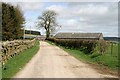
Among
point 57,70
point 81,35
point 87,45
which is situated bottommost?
point 57,70

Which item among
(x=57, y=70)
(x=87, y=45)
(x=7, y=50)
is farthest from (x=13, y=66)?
(x=87, y=45)

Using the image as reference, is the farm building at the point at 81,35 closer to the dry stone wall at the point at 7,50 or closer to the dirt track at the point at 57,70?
the dry stone wall at the point at 7,50

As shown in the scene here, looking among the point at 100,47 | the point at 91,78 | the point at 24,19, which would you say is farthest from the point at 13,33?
the point at 91,78

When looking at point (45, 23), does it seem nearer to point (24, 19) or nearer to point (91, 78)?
point (24, 19)

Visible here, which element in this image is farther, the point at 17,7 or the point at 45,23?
the point at 45,23

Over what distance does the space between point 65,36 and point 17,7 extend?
22.8 meters

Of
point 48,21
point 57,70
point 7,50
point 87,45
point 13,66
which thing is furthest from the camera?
point 48,21

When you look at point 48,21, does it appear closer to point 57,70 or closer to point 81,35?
point 81,35

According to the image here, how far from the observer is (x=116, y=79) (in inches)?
289

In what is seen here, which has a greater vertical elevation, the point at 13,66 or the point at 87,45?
the point at 87,45

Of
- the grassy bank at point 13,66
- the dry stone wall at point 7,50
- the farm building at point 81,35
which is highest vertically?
the farm building at point 81,35

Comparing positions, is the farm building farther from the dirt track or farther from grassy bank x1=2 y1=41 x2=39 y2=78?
the dirt track

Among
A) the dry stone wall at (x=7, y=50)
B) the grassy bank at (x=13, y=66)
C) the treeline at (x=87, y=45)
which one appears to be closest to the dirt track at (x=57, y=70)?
the grassy bank at (x=13, y=66)

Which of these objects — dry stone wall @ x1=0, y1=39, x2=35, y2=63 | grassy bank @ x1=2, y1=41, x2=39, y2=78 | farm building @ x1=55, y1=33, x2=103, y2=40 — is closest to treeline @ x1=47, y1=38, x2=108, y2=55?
grassy bank @ x1=2, y1=41, x2=39, y2=78
